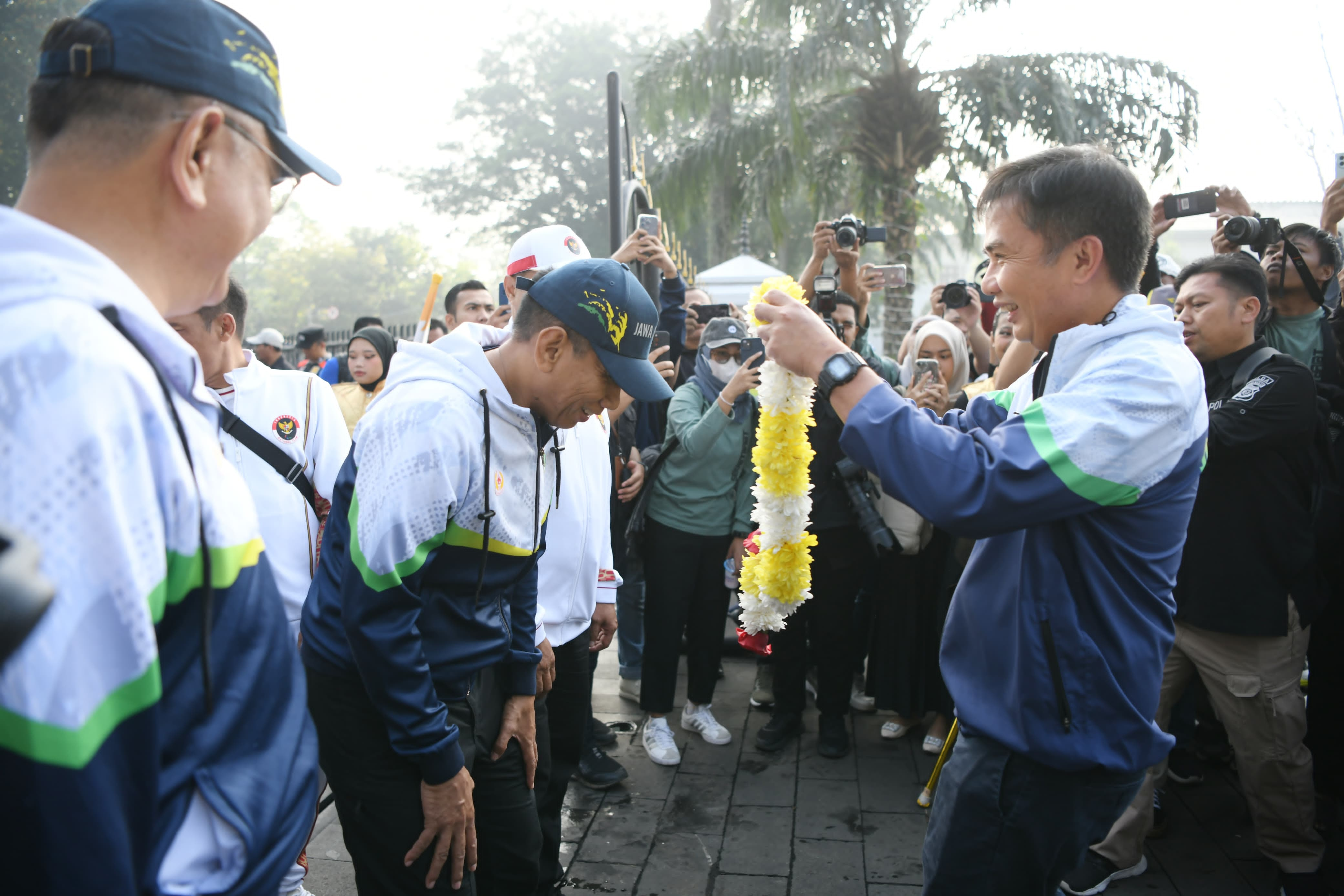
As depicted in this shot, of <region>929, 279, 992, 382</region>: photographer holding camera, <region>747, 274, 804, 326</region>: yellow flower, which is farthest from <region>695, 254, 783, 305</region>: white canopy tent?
<region>747, 274, 804, 326</region>: yellow flower

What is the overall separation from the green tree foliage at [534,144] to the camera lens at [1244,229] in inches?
1276

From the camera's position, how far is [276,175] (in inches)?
47.1

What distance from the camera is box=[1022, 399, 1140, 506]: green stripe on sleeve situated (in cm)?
175

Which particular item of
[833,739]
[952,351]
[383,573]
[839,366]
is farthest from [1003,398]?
[952,351]

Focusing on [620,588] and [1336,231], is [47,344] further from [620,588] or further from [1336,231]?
[1336,231]

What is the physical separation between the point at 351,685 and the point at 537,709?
0.74 metres

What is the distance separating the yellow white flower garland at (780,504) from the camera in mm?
4242

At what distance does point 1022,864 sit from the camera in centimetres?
193

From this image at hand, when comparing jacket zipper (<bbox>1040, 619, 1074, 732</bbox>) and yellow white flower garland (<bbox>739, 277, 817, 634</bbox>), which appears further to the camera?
yellow white flower garland (<bbox>739, 277, 817, 634</bbox>)

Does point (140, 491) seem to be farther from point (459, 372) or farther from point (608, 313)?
point (608, 313)

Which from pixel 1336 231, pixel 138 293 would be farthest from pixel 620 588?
pixel 138 293

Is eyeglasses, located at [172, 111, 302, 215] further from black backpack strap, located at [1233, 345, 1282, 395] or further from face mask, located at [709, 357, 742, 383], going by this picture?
face mask, located at [709, 357, 742, 383]

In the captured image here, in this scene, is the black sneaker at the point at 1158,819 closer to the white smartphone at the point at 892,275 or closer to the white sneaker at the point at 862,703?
the white sneaker at the point at 862,703

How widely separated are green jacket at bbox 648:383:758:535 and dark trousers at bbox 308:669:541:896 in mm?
2541
